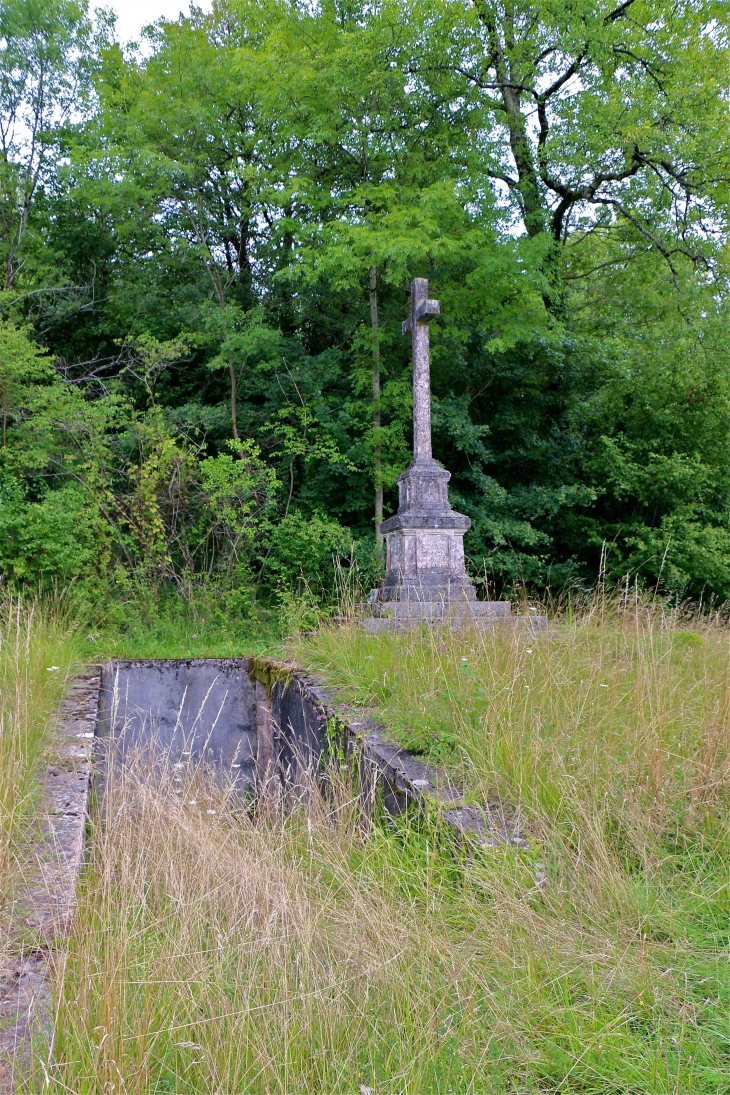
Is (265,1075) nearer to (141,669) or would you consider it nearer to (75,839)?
(75,839)

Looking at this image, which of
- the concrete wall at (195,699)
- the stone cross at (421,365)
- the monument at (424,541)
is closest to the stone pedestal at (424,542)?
the monument at (424,541)

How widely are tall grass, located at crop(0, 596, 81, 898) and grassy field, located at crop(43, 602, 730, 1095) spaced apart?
0.28m

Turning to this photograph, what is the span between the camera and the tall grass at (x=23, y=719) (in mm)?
2514

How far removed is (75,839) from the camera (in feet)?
8.48

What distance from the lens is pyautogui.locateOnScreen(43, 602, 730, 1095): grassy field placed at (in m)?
1.53

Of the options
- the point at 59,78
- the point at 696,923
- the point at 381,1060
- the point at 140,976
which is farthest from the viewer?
the point at 59,78

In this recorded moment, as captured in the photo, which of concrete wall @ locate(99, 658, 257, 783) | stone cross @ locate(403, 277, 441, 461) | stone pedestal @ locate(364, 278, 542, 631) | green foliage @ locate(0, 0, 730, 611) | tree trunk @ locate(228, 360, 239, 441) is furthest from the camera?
tree trunk @ locate(228, 360, 239, 441)

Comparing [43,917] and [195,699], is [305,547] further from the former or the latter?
[43,917]

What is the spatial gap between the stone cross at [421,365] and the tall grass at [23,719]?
408 cm

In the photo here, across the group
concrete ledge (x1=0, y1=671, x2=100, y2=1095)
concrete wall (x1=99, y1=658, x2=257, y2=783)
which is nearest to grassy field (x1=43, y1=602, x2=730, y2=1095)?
concrete ledge (x1=0, y1=671, x2=100, y2=1095)

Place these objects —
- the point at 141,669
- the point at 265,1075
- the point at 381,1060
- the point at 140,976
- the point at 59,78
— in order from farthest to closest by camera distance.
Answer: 1. the point at 59,78
2. the point at 141,669
3. the point at 140,976
4. the point at 381,1060
5. the point at 265,1075

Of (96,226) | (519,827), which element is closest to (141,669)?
(519,827)

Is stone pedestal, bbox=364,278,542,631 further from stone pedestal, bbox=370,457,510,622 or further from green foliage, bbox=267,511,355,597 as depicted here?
green foliage, bbox=267,511,355,597

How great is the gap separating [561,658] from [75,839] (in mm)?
2401
